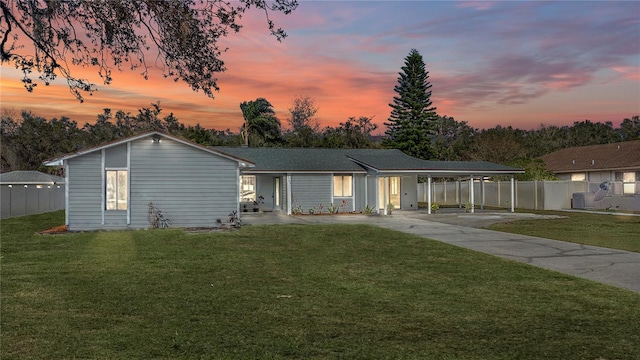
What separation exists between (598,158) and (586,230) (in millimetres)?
23463

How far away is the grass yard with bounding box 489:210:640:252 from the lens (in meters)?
16.1

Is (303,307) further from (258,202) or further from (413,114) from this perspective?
(413,114)

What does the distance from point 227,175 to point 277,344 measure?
16132 millimetres

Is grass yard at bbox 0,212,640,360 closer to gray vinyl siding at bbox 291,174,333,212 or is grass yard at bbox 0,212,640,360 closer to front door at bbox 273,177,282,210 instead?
gray vinyl siding at bbox 291,174,333,212

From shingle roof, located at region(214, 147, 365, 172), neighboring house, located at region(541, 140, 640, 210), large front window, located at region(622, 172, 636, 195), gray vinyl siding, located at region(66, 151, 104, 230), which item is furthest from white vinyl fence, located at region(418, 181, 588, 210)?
gray vinyl siding, located at region(66, 151, 104, 230)

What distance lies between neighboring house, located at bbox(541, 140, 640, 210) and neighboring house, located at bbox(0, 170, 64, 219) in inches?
1354

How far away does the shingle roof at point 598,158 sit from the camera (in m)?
36.5

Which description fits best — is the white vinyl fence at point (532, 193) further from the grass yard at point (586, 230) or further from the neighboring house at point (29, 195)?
the neighboring house at point (29, 195)

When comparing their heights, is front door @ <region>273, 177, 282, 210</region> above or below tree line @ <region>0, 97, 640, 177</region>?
below

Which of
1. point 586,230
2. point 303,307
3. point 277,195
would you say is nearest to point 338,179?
point 277,195

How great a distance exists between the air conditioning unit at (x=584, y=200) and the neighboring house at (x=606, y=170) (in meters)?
0.06

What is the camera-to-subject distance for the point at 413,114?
68062mm

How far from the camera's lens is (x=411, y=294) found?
8867 mm

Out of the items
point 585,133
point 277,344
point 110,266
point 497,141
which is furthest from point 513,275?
point 585,133
